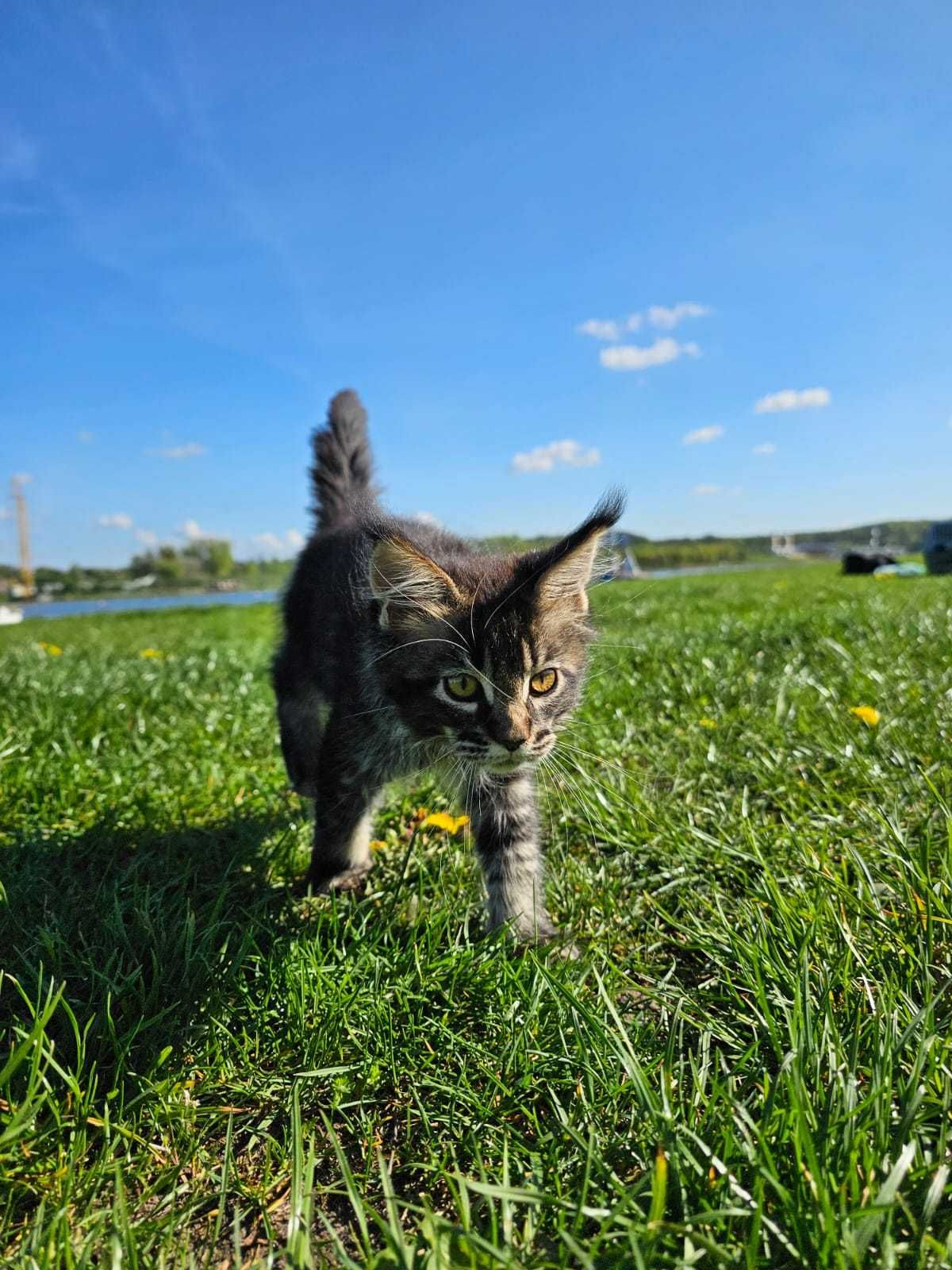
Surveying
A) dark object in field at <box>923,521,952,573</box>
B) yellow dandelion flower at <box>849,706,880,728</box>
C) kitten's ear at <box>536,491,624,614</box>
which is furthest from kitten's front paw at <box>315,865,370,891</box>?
dark object in field at <box>923,521,952,573</box>

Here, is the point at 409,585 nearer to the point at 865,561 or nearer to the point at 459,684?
the point at 459,684

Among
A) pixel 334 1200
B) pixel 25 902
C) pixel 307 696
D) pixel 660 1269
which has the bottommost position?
pixel 334 1200

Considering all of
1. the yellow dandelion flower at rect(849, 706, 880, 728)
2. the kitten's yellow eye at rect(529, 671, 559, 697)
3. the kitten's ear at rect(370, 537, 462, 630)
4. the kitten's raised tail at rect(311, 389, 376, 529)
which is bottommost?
the yellow dandelion flower at rect(849, 706, 880, 728)

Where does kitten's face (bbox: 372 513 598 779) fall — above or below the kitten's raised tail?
below

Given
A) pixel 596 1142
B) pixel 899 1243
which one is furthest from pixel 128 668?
pixel 899 1243

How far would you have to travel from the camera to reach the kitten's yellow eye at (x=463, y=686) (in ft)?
6.98

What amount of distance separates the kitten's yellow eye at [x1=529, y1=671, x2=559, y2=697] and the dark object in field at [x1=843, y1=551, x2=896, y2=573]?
2151 cm

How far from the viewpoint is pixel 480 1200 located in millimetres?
1297

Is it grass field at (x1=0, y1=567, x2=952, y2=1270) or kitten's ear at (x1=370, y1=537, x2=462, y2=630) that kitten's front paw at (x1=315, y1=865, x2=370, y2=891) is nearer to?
grass field at (x1=0, y1=567, x2=952, y2=1270)

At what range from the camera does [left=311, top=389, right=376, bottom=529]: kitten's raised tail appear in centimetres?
407

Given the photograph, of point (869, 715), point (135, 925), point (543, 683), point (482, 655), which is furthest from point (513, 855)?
point (869, 715)

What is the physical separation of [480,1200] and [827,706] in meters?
2.71

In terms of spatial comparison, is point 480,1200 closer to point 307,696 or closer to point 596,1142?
point 596,1142

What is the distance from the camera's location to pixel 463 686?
2.14 metres
